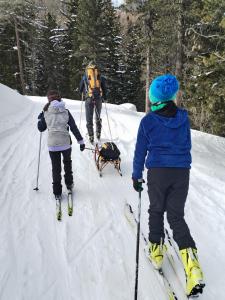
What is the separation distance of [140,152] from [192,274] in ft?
5.05

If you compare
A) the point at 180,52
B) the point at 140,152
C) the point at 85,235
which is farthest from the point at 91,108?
the point at 180,52

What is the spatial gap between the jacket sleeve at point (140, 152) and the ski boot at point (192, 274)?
1.09 meters

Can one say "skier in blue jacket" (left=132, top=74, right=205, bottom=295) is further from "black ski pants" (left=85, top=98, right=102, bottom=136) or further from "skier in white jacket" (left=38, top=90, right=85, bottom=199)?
"black ski pants" (left=85, top=98, right=102, bottom=136)

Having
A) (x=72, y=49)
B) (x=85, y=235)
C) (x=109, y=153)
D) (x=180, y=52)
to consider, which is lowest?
(x=85, y=235)

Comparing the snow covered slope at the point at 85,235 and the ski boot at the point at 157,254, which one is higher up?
the ski boot at the point at 157,254

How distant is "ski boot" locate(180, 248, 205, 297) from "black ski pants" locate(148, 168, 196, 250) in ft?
0.30

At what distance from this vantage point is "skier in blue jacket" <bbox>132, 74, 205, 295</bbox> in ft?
12.8

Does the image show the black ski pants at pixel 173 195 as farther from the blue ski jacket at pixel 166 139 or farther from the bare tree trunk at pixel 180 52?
the bare tree trunk at pixel 180 52

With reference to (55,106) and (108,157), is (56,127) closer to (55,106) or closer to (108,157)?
(55,106)

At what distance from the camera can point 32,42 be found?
137 feet

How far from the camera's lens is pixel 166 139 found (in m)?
3.92

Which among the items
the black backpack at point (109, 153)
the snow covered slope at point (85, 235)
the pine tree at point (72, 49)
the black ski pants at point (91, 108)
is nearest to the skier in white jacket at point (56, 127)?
the snow covered slope at point (85, 235)

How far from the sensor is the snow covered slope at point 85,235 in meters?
4.12

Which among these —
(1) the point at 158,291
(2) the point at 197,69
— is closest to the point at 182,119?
(1) the point at 158,291
